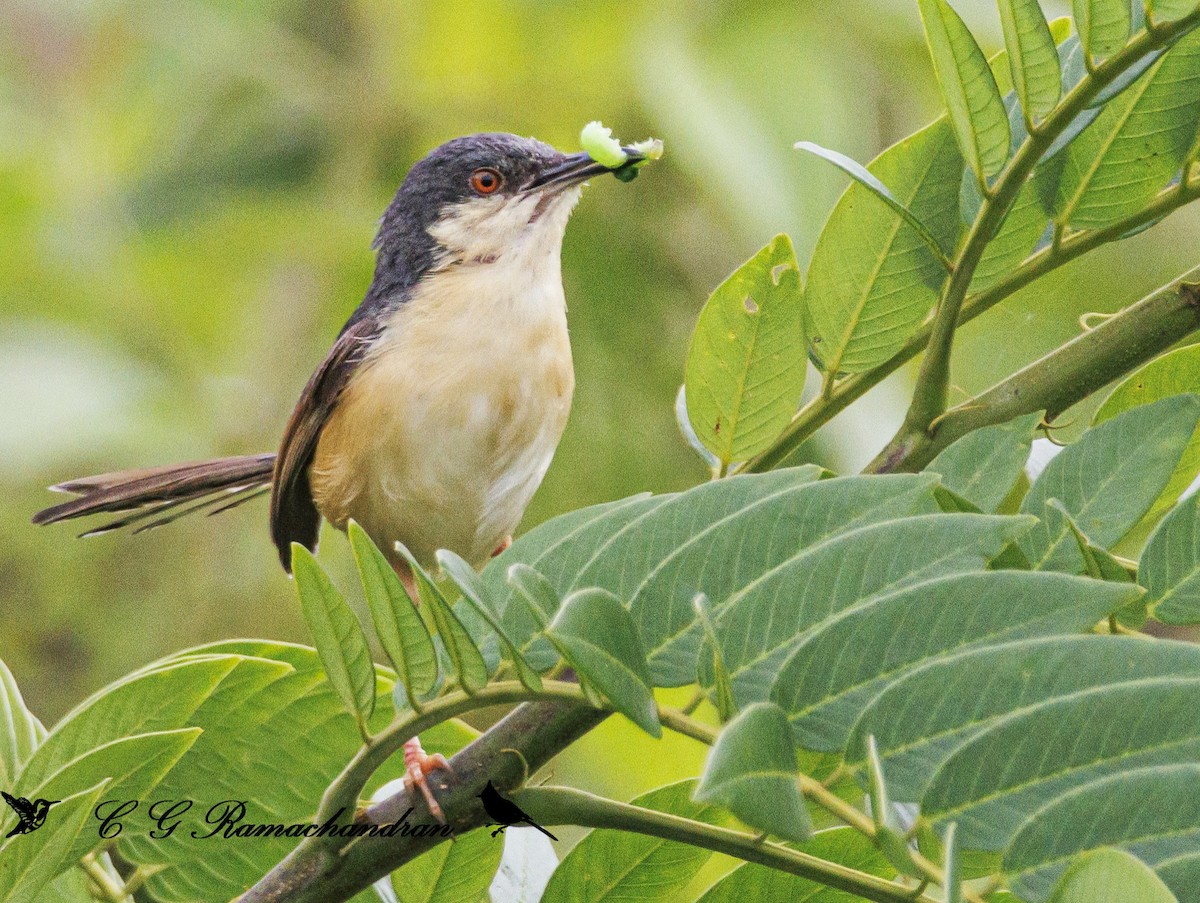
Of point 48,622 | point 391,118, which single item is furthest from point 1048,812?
point 48,622

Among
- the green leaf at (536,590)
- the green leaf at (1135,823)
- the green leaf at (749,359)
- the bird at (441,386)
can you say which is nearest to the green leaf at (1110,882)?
the green leaf at (1135,823)

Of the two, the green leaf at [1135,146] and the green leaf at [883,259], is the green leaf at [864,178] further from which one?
the green leaf at [1135,146]

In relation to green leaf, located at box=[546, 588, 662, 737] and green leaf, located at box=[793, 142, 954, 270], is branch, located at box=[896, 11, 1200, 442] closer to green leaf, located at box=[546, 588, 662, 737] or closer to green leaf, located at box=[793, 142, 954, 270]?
green leaf, located at box=[793, 142, 954, 270]

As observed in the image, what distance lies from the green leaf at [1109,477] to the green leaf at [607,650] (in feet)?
1.66

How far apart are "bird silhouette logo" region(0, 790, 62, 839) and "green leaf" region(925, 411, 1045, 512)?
1.08m

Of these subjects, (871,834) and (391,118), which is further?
(391,118)

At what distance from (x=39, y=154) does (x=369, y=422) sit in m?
3.92

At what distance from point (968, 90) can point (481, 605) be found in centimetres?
82

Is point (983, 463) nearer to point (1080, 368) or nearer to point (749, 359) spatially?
point (1080, 368)

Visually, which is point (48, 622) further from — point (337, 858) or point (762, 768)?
point (762, 768)

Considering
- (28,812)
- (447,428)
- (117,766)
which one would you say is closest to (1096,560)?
(117,766)

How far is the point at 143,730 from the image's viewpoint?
168 cm

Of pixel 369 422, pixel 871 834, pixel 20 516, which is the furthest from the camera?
pixel 20 516

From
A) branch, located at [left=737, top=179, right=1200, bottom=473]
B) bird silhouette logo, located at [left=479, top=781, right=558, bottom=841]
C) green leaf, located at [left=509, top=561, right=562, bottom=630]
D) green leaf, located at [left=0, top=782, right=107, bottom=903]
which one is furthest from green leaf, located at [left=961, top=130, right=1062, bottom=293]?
green leaf, located at [left=0, top=782, right=107, bottom=903]
